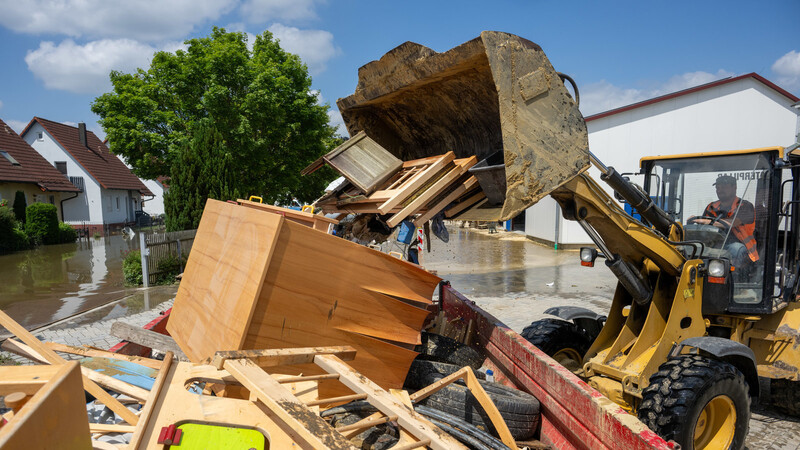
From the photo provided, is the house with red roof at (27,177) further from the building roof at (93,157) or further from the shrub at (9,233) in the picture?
the shrub at (9,233)

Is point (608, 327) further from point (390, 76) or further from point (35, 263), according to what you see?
point (35, 263)

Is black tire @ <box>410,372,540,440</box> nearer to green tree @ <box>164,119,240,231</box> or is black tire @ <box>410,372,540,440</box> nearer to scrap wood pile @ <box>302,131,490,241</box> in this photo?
scrap wood pile @ <box>302,131,490,241</box>

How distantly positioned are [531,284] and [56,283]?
12.0m

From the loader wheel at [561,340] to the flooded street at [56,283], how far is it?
26.5 ft

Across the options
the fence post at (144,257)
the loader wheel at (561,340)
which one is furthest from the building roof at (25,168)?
the loader wheel at (561,340)

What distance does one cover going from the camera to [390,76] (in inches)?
150

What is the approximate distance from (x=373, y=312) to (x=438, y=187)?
963mm

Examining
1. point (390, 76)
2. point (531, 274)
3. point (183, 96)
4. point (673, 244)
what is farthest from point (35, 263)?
point (673, 244)

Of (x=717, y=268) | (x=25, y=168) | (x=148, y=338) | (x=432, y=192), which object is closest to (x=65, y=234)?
(x=25, y=168)

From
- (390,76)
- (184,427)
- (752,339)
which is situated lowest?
(752,339)

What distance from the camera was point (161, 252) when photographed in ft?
39.2

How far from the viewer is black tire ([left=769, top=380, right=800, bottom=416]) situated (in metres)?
4.66

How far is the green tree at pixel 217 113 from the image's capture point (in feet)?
51.2

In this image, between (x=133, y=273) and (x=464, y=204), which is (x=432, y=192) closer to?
(x=464, y=204)
